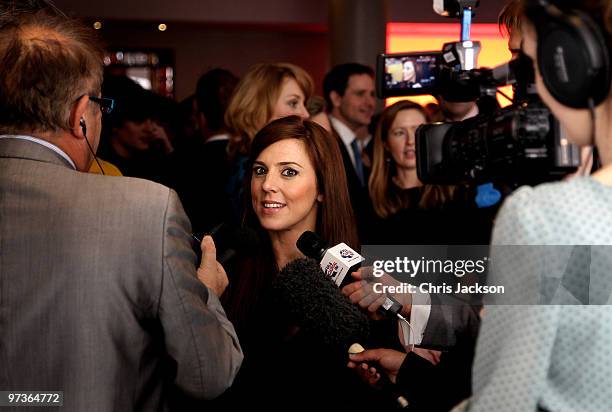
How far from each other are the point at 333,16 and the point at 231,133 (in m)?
4.10

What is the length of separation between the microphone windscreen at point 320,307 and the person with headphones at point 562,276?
2.66ft

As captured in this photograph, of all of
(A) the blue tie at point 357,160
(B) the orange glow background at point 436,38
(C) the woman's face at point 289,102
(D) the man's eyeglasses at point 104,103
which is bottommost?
(A) the blue tie at point 357,160

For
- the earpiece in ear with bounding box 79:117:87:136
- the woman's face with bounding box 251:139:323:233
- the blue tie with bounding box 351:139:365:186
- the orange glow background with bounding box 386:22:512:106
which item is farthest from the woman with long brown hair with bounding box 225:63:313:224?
the orange glow background with bounding box 386:22:512:106

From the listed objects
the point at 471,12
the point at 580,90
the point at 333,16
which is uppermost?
the point at 333,16

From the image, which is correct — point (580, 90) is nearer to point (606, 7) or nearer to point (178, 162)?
point (606, 7)

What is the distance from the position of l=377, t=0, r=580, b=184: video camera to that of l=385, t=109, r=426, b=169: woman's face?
1375mm

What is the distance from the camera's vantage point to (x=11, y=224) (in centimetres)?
148

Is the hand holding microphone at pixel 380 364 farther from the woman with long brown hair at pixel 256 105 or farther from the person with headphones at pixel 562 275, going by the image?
the woman with long brown hair at pixel 256 105

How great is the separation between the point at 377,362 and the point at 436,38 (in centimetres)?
713

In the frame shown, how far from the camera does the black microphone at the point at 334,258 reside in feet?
6.25

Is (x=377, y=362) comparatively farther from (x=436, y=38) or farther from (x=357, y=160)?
(x=436, y=38)

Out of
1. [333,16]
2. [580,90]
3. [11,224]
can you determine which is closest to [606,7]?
[580,90]

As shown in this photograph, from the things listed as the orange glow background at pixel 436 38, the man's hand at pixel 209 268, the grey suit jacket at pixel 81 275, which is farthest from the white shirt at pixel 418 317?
the orange glow background at pixel 436 38

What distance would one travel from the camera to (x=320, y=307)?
1.90 meters
